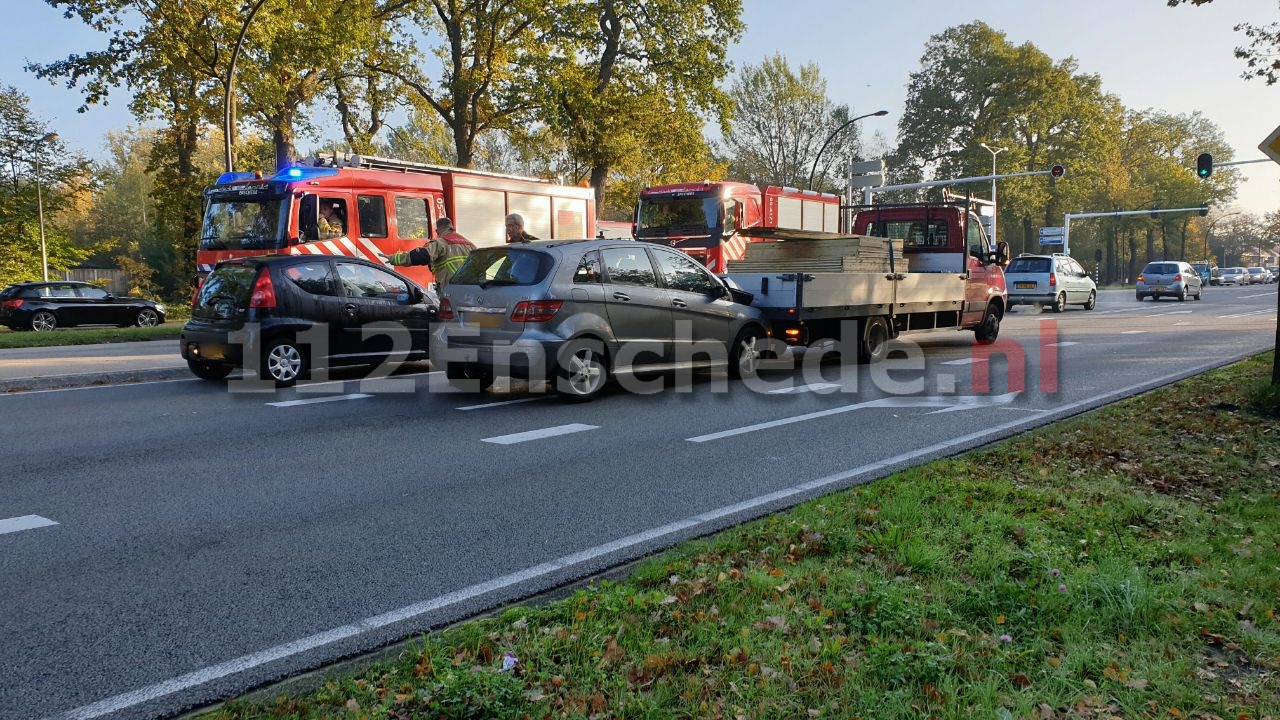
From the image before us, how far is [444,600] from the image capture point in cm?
414

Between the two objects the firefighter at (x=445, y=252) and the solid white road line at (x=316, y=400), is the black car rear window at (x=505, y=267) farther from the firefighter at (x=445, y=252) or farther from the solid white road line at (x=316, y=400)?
the firefighter at (x=445, y=252)

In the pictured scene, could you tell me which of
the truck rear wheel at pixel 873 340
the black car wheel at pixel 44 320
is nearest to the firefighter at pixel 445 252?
the truck rear wheel at pixel 873 340

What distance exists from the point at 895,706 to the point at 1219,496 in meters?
3.99

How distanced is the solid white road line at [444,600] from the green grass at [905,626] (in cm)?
32

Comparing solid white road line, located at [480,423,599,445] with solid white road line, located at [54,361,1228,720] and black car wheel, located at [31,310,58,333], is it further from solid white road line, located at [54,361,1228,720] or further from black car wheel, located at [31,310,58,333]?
black car wheel, located at [31,310,58,333]

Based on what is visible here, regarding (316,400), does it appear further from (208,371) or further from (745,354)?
(745,354)

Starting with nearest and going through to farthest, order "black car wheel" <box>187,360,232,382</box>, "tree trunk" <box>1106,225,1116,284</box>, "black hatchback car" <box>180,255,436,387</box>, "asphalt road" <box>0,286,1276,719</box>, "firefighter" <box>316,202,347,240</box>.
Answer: "asphalt road" <box>0,286,1276,719</box>, "black hatchback car" <box>180,255,436,387</box>, "black car wheel" <box>187,360,232,382</box>, "firefighter" <box>316,202,347,240</box>, "tree trunk" <box>1106,225,1116,284</box>

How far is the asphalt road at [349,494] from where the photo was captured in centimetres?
371

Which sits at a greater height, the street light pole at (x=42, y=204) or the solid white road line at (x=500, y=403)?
→ the street light pole at (x=42, y=204)

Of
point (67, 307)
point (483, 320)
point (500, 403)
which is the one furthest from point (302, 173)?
point (67, 307)

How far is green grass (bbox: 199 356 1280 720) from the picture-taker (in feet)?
10.3

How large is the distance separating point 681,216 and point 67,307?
1684cm

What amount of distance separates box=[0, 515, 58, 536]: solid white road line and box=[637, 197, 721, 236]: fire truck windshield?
16.5 meters

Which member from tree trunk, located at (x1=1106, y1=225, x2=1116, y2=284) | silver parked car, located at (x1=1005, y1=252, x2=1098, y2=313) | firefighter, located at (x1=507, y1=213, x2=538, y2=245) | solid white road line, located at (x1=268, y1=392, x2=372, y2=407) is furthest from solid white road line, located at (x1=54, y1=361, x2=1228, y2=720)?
tree trunk, located at (x1=1106, y1=225, x2=1116, y2=284)
